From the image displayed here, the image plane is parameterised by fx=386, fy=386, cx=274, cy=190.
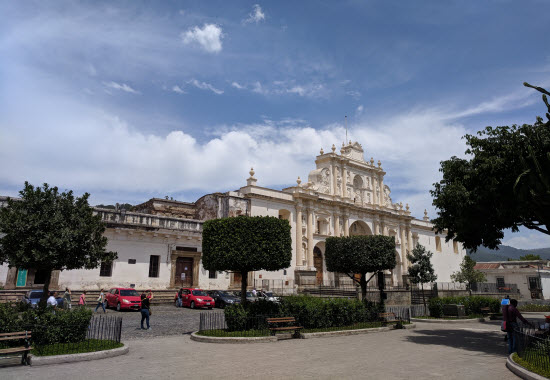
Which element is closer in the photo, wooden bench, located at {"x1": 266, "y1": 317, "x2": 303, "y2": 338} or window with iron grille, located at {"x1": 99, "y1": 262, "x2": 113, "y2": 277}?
wooden bench, located at {"x1": 266, "y1": 317, "x2": 303, "y2": 338}

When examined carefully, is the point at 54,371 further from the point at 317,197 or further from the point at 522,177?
the point at 317,197

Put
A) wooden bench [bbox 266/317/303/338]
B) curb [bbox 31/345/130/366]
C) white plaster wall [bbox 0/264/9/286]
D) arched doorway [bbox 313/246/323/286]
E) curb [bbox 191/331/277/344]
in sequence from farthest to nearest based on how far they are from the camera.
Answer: arched doorway [bbox 313/246/323/286] → white plaster wall [bbox 0/264/9/286] → wooden bench [bbox 266/317/303/338] → curb [bbox 191/331/277/344] → curb [bbox 31/345/130/366]

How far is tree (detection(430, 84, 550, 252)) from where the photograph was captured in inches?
424

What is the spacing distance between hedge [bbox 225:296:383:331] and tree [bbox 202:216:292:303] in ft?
2.96

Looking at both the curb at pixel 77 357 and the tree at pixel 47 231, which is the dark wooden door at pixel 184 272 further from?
the curb at pixel 77 357

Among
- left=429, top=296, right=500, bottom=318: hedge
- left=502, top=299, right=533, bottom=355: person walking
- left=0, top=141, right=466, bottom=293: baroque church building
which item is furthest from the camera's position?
left=0, top=141, right=466, bottom=293: baroque church building

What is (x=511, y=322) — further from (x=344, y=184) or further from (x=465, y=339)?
(x=344, y=184)

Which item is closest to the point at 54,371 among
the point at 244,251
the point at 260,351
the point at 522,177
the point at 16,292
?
the point at 260,351

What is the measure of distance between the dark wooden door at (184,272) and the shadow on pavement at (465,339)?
56.5ft

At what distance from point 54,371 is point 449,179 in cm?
1293

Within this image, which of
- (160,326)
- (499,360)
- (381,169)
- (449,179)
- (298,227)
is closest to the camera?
(499,360)

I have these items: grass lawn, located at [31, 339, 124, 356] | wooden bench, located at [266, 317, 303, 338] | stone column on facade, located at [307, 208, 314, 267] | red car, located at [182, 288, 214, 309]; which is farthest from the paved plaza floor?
stone column on facade, located at [307, 208, 314, 267]

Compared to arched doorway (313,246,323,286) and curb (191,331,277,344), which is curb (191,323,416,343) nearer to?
curb (191,331,277,344)

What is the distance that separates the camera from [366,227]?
4350 cm
